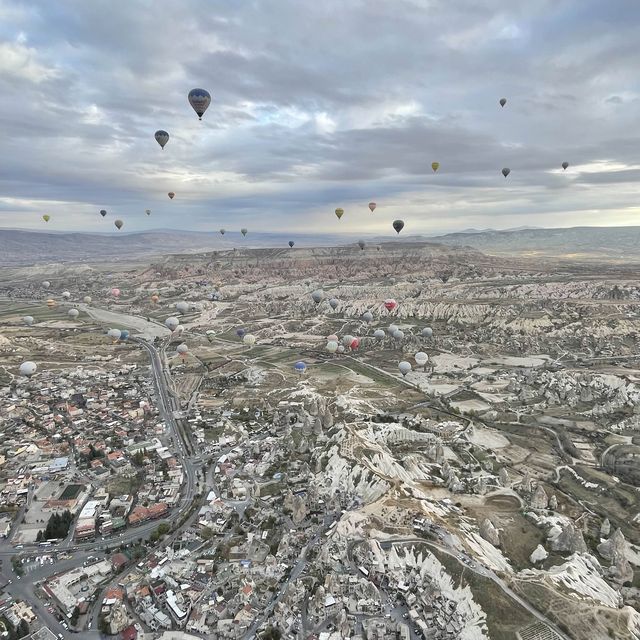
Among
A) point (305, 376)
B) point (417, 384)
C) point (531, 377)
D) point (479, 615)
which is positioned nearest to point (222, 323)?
point (305, 376)

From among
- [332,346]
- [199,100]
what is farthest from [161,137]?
[332,346]

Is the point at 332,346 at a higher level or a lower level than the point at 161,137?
lower

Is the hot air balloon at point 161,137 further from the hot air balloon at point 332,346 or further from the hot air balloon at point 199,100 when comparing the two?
the hot air balloon at point 332,346

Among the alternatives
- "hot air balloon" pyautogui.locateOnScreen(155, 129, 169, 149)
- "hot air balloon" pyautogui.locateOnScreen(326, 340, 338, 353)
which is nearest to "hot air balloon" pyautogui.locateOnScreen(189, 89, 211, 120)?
"hot air balloon" pyautogui.locateOnScreen(155, 129, 169, 149)

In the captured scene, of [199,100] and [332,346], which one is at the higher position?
[199,100]

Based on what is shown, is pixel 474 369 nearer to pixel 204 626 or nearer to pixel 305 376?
pixel 305 376

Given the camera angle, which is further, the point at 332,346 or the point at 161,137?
the point at 332,346

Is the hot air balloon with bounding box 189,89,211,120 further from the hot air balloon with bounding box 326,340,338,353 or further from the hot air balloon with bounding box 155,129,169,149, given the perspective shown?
the hot air balloon with bounding box 326,340,338,353

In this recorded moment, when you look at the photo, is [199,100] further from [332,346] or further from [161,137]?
[332,346]

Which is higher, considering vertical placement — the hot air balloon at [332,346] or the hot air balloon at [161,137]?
the hot air balloon at [161,137]

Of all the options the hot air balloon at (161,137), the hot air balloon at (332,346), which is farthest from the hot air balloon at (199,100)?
the hot air balloon at (332,346)
